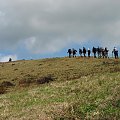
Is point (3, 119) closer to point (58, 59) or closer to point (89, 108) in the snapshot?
point (89, 108)

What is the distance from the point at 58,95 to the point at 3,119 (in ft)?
19.7

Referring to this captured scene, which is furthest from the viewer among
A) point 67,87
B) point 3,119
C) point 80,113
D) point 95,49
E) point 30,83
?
point 95,49

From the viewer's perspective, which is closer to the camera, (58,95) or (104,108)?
(104,108)

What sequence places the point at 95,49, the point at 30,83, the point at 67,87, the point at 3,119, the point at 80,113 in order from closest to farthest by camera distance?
1. the point at 80,113
2. the point at 3,119
3. the point at 67,87
4. the point at 30,83
5. the point at 95,49

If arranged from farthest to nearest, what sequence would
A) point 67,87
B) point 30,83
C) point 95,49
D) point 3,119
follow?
1. point 95,49
2. point 30,83
3. point 67,87
4. point 3,119

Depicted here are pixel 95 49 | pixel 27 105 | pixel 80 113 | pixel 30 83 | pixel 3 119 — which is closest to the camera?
pixel 80 113

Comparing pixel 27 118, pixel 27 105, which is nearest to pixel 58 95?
pixel 27 105

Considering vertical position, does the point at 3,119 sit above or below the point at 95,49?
below

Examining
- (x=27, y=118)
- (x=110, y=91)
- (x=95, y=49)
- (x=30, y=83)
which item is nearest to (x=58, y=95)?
(x=110, y=91)

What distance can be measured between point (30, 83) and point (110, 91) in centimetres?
2426

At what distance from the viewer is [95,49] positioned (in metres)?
77.5

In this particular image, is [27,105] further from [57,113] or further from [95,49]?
[95,49]

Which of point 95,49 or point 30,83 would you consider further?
point 95,49

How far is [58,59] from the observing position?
78250 millimetres
